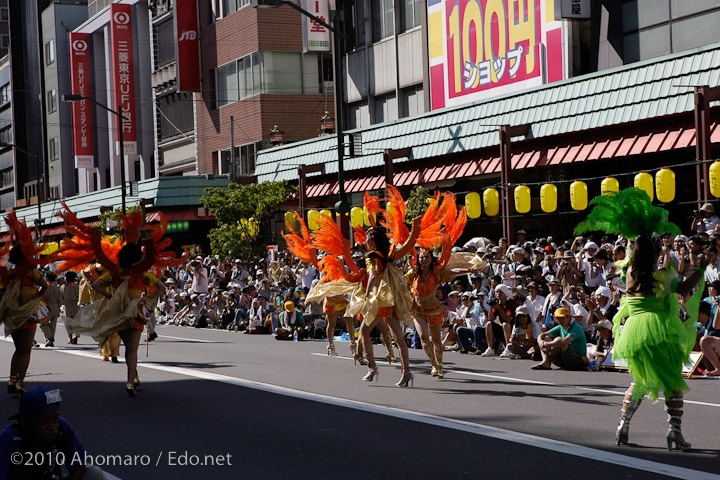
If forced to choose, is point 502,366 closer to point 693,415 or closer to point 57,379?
point 693,415

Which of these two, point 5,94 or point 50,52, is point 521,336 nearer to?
point 50,52

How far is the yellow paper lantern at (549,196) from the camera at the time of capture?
22.5 metres

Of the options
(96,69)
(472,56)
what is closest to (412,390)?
(472,56)

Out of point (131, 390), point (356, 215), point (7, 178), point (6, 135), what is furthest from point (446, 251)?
point (7, 178)

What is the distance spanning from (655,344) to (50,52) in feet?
228

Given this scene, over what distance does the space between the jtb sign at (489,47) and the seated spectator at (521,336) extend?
38.0 feet

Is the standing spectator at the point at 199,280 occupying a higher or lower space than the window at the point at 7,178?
lower

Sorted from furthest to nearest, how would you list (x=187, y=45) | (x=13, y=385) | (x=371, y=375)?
(x=187, y=45) < (x=371, y=375) < (x=13, y=385)

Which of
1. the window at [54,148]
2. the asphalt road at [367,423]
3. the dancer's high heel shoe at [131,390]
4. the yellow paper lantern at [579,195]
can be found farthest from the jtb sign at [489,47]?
the window at [54,148]

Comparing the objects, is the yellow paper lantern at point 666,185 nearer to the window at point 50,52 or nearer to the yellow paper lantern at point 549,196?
the yellow paper lantern at point 549,196

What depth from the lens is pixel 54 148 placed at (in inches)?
2778

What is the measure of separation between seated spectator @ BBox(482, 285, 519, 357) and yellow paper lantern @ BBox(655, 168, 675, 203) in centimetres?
462

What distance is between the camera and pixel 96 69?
62.4m

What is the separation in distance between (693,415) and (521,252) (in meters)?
9.21
